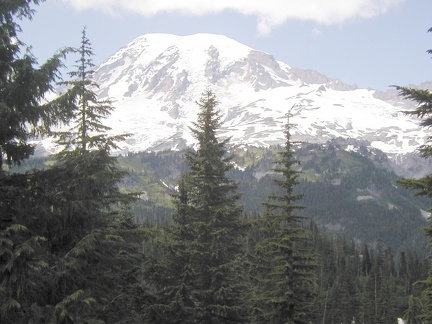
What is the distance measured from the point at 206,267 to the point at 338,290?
91.2 m

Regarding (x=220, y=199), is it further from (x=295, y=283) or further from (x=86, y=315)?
(x=86, y=315)

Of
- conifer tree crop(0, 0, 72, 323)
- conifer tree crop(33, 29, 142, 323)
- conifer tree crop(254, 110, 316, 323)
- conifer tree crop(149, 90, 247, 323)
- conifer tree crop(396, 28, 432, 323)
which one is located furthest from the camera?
conifer tree crop(254, 110, 316, 323)

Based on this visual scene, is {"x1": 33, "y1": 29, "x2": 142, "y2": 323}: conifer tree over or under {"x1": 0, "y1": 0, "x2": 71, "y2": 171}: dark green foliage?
under

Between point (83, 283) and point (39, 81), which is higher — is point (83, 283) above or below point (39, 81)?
below

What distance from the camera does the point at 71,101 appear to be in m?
14.2

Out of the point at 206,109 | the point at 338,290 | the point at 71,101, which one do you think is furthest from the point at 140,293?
the point at 338,290

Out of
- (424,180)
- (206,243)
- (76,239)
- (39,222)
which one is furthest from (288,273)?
(39,222)

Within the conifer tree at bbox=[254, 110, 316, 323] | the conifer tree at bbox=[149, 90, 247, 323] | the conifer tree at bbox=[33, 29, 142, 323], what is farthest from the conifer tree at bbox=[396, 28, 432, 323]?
the conifer tree at bbox=[33, 29, 142, 323]

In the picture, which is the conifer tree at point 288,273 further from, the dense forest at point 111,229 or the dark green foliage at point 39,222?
the dark green foliage at point 39,222

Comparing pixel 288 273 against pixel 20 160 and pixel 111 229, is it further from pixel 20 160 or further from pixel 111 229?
pixel 20 160

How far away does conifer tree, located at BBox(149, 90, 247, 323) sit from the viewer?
23.8 metres

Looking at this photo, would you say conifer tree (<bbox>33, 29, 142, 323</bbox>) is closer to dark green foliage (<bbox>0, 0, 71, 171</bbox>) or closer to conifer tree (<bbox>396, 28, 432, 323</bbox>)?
dark green foliage (<bbox>0, 0, 71, 171</bbox>)

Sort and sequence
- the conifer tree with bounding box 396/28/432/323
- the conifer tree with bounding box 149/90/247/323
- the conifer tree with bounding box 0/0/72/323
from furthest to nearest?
the conifer tree with bounding box 149/90/247/323 < the conifer tree with bounding box 396/28/432/323 < the conifer tree with bounding box 0/0/72/323

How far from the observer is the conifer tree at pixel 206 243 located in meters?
23.8
